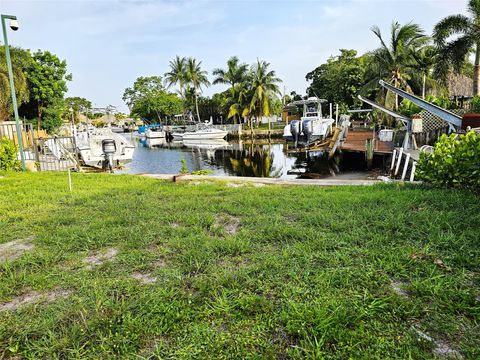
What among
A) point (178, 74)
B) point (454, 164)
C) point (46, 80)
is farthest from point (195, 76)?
point (454, 164)

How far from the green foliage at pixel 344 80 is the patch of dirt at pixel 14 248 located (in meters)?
33.3

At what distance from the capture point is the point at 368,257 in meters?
2.82

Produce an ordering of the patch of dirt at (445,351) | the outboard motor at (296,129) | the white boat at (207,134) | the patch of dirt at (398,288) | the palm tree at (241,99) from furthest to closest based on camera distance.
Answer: the palm tree at (241,99) < the white boat at (207,134) < the outboard motor at (296,129) < the patch of dirt at (398,288) < the patch of dirt at (445,351)

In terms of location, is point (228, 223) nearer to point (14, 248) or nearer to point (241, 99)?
point (14, 248)

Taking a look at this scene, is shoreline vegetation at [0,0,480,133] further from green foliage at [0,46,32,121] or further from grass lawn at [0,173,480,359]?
grass lawn at [0,173,480,359]

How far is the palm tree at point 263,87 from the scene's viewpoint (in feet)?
117

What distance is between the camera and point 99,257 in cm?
313

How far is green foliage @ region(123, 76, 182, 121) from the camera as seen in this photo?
53.2m

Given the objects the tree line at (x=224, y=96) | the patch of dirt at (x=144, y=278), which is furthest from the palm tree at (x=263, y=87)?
the patch of dirt at (x=144, y=278)

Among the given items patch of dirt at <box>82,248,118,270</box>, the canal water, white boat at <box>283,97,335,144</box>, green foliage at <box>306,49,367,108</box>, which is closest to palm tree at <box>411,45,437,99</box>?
green foliage at <box>306,49,367,108</box>

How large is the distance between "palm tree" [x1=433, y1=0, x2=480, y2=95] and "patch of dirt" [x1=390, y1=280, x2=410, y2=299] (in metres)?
19.4

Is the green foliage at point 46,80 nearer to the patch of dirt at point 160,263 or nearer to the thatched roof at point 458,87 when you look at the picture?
the patch of dirt at point 160,263

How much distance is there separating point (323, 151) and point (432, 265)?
1964 cm

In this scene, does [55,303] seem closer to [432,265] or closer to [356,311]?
[356,311]
